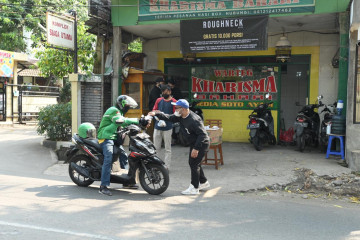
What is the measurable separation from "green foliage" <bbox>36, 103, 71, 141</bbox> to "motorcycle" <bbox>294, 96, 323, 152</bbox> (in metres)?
6.68

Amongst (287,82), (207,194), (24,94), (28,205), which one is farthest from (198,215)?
(24,94)

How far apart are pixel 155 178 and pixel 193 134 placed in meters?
1.02

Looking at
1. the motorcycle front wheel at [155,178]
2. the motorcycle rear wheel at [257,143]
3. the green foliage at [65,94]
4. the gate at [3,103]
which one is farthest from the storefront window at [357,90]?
the green foliage at [65,94]

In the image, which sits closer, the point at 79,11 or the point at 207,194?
the point at 207,194

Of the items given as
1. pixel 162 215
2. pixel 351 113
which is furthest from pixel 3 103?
pixel 351 113

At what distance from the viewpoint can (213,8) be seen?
9.84 meters

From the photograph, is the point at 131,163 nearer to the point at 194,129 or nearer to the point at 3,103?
the point at 194,129

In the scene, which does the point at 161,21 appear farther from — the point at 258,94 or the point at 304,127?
the point at 304,127

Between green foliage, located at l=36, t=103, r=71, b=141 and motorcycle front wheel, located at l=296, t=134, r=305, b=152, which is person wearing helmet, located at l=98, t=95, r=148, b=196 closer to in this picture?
green foliage, located at l=36, t=103, r=71, b=141

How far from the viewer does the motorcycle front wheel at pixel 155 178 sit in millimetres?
6350

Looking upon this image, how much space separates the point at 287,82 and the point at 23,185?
10220 mm

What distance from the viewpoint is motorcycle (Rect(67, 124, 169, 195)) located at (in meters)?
6.39

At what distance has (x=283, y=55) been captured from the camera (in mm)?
11148

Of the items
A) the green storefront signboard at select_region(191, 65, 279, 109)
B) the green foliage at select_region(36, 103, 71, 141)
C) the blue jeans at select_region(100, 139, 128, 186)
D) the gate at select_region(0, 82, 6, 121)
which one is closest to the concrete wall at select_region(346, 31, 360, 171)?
the green storefront signboard at select_region(191, 65, 279, 109)
